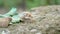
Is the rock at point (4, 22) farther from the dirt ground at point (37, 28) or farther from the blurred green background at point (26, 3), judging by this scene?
the blurred green background at point (26, 3)

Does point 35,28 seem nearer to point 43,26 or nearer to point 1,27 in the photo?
point 43,26

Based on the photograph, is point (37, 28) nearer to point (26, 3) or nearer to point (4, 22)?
point (4, 22)

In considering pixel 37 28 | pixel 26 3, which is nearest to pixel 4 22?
pixel 37 28

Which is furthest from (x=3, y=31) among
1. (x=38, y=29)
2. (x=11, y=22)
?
(x=38, y=29)

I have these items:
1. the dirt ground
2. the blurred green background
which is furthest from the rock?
the blurred green background

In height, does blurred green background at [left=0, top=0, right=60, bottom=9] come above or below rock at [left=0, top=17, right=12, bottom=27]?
below

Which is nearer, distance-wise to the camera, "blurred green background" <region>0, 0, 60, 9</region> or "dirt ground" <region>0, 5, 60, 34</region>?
"dirt ground" <region>0, 5, 60, 34</region>

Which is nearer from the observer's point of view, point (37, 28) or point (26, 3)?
point (37, 28)

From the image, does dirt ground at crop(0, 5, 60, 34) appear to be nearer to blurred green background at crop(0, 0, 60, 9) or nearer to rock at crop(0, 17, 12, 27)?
rock at crop(0, 17, 12, 27)

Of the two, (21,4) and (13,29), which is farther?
(21,4)

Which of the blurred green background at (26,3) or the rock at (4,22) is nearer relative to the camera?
the rock at (4,22)

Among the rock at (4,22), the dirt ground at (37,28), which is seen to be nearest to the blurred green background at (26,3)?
the dirt ground at (37,28)
